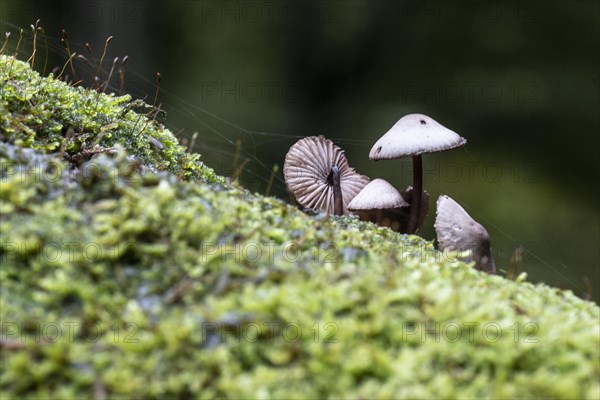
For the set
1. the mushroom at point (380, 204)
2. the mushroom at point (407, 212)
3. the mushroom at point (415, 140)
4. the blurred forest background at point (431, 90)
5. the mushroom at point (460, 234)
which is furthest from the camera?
the blurred forest background at point (431, 90)

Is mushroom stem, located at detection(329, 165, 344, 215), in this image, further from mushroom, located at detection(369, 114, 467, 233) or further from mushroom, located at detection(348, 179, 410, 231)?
mushroom, located at detection(369, 114, 467, 233)

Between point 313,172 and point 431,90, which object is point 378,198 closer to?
point 313,172

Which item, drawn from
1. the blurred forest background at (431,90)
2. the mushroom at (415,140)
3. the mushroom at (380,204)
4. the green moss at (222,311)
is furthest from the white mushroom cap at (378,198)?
the blurred forest background at (431,90)

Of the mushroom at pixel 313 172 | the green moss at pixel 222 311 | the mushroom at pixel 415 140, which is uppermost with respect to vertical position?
the mushroom at pixel 415 140

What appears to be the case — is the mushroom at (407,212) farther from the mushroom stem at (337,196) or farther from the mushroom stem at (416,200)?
the mushroom stem at (337,196)

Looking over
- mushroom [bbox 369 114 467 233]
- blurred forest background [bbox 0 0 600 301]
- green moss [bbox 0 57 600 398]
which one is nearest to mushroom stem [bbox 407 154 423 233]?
mushroom [bbox 369 114 467 233]

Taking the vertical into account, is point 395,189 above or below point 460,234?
above

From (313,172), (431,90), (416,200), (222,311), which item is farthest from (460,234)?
(431,90)
